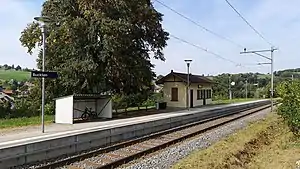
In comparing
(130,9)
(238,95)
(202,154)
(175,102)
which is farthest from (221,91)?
(202,154)

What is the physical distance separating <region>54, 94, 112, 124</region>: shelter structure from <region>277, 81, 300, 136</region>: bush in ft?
32.9

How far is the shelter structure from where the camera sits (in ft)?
59.1

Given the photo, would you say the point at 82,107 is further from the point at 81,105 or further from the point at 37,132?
the point at 37,132

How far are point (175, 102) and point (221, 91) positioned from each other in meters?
37.8

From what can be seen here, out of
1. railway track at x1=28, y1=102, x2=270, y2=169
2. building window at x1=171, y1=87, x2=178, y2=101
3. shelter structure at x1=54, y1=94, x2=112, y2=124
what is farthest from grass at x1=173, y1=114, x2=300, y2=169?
building window at x1=171, y1=87, x2=178, y2=101

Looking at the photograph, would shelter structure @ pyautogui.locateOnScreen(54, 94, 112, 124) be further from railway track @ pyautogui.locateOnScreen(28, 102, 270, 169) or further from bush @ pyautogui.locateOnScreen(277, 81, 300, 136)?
bush @ pyautogui.locateOnScreen(277, 81, 300, 136)

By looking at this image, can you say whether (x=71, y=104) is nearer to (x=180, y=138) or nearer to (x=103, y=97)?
(x=103, y=97)

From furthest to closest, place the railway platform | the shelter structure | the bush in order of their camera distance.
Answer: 1. the shelter structure
2. the bush
3. the railway platform

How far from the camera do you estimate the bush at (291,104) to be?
14.8m

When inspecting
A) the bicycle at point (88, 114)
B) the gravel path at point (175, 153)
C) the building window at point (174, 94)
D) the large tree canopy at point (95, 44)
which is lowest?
the gravel path at point (175, 153)

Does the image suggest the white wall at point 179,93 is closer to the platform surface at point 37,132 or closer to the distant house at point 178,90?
the distant house at point 178,90

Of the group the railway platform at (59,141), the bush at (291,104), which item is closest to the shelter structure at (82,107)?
the railway platform at (59,141)

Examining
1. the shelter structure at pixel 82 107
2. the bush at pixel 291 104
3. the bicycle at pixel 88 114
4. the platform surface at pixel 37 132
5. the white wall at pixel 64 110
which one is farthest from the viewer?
the bicycle at pixel 88 114

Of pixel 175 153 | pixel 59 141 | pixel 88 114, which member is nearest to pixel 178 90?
pixel 88 114
